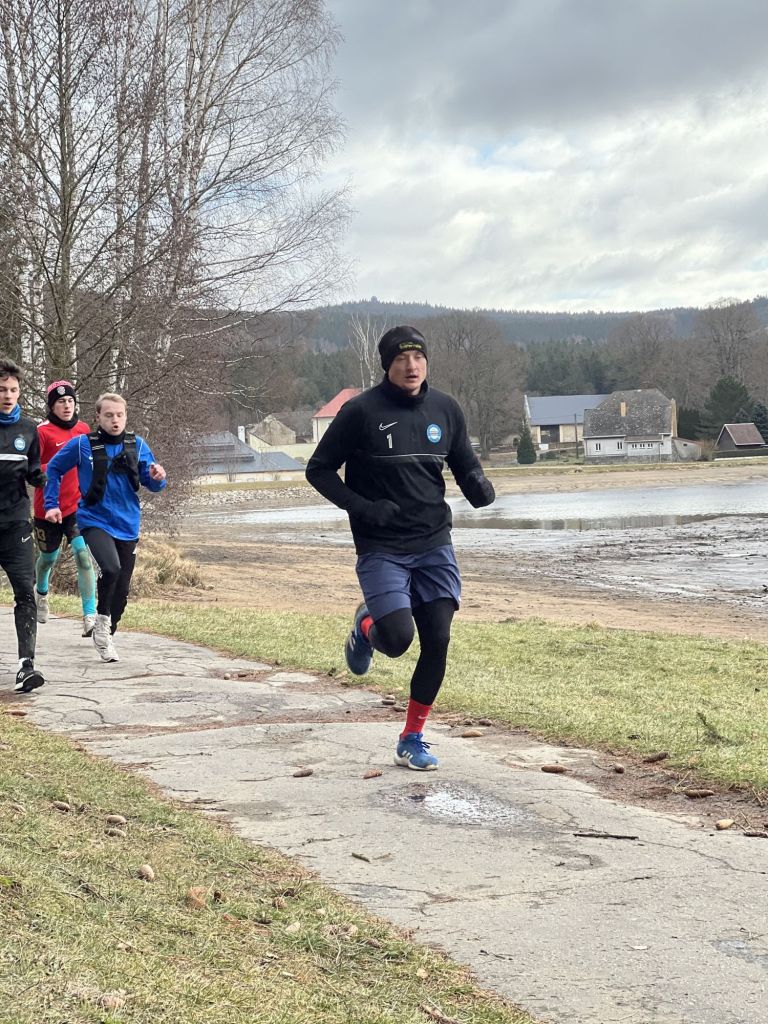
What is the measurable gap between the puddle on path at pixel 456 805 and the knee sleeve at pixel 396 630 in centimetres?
69

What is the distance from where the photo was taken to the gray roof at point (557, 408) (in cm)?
13912

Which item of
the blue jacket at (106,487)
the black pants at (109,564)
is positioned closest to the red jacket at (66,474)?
the blue jacket at (106,487)

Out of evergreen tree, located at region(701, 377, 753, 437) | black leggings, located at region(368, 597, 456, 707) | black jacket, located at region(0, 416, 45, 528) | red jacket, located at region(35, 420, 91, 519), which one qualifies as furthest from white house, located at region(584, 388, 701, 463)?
black leggings, located at region(368, 597, 456, 707)

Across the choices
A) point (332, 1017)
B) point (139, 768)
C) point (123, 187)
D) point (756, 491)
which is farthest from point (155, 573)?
point (756, 491)

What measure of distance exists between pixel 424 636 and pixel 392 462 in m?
0.92

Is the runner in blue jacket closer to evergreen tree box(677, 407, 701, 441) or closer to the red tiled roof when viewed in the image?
evergreen tree box(677, 407, 701, 441)

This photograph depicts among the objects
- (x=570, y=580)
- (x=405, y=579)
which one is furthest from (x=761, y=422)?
(x=405, y=579)

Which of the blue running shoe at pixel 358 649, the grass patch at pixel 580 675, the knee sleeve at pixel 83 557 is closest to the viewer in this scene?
the blue running shoe at pixel 358 649

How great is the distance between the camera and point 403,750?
6.11 m

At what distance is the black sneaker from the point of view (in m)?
8.05

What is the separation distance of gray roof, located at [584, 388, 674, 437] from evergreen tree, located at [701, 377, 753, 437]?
5724mm

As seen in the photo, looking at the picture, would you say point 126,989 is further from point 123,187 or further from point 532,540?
point 532,540

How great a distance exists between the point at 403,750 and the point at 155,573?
12978 millimetres

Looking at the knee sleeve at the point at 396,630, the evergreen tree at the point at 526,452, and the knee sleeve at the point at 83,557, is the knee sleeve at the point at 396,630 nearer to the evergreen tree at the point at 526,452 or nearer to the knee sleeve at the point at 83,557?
the knee sleeve at the point at 83,557
